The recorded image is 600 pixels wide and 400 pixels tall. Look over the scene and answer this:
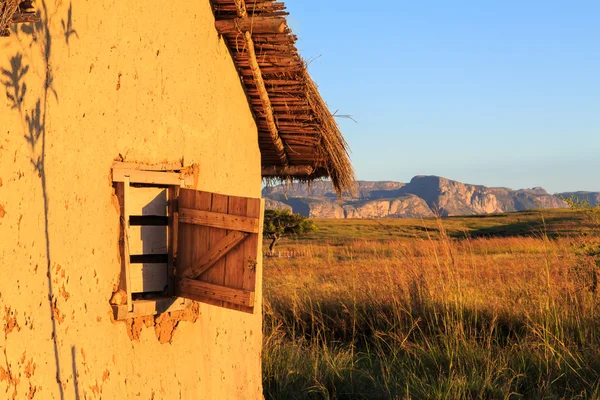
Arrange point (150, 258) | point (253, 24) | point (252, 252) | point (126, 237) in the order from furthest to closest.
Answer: point (253, 24)
point (150, 258)
point (252, 252)
point (126, 237)

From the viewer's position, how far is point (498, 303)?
826cm

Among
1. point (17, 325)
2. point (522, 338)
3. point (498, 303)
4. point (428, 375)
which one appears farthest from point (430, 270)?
point (17, 325)

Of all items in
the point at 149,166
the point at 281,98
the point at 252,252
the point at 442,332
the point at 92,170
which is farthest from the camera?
the point at 442,332

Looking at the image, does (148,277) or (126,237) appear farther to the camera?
(148,277)

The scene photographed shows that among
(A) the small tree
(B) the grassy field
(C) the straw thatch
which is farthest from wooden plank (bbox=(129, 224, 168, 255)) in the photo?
(A) the small tree

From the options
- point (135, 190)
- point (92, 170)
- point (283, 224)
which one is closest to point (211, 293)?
point (135, 190)

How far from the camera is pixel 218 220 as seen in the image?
4.42m

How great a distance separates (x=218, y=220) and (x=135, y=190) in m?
0.55

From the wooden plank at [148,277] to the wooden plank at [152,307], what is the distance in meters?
0.12

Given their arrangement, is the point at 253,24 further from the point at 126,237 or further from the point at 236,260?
the point at 126,237

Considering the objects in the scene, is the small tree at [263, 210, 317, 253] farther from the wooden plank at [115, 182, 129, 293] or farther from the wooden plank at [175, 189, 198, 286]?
the wooden plank at [115, 182, 129, 293]

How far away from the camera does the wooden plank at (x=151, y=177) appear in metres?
4.07

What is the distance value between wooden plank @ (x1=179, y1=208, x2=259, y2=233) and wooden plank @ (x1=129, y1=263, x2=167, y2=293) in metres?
0.35

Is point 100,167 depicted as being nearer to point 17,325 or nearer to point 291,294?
point 17,325
